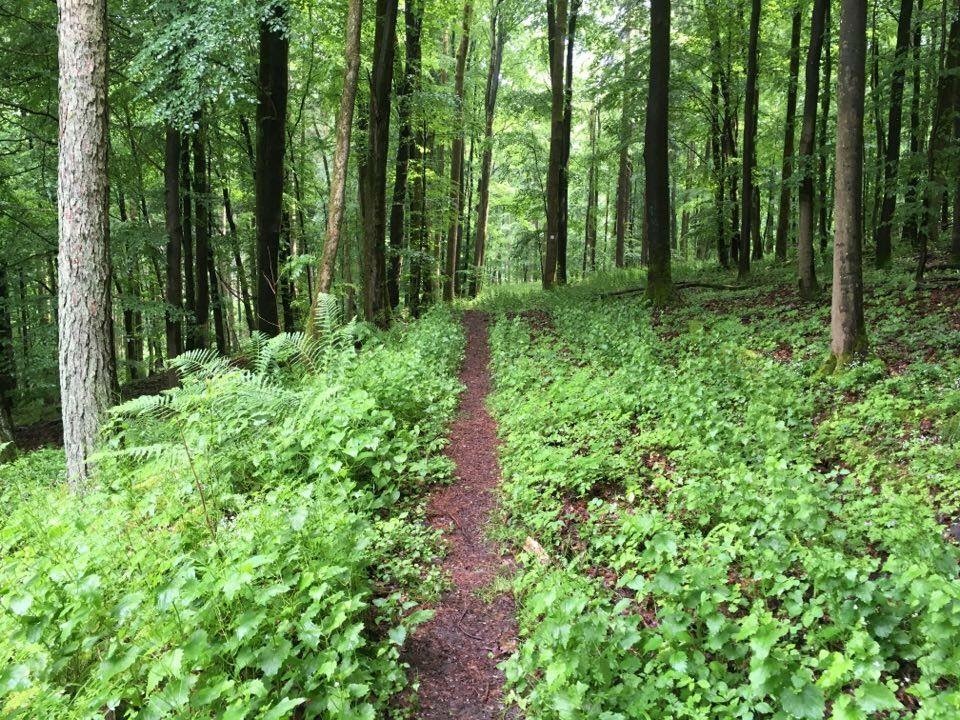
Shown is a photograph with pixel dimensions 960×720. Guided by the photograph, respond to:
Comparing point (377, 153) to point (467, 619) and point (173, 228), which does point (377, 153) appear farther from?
point (467, 619)

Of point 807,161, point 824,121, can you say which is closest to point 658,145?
point 807,161

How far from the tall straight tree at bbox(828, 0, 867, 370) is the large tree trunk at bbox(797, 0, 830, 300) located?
3.48m

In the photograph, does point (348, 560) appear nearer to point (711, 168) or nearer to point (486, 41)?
Result: point (711, 168)

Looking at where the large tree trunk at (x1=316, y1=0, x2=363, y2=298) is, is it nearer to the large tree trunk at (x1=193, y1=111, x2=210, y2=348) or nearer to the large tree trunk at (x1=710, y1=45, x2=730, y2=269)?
the large tree trunk at (x1=193, y1=111, x2=210, y2=348)

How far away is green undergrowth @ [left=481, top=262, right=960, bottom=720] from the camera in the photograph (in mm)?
2426

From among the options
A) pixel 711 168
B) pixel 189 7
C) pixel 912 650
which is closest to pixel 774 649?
pixel 912 650

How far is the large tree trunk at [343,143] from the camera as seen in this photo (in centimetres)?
920

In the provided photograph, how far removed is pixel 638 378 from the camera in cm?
681

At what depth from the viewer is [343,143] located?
31.1ft

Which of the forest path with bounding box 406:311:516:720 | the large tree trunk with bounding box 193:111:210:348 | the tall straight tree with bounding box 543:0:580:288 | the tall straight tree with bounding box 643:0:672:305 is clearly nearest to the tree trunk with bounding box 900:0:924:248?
the tall straight tree with bounding box 643:0:672:305

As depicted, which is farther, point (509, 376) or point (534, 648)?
point (509, 376)

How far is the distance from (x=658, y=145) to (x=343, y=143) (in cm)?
657

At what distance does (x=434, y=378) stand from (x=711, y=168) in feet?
51.8

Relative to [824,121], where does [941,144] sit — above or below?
below
